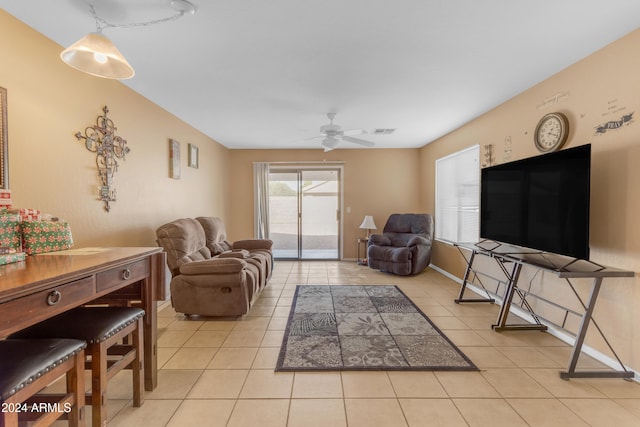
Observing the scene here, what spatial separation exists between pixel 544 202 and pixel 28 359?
331 centimetres

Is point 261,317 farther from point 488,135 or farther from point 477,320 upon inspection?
point 488,135

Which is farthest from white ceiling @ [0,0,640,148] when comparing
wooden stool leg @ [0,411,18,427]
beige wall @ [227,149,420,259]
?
beige wall @ [227,149,420,259]

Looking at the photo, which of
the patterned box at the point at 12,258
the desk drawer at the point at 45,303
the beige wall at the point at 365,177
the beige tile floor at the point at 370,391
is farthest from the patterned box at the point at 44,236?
the beige wall at the point at 365,177

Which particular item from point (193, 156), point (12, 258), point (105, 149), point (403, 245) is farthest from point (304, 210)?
point (12, 258)

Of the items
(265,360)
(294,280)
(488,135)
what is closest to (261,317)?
(265,360)

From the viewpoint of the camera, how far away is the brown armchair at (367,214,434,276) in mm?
4926

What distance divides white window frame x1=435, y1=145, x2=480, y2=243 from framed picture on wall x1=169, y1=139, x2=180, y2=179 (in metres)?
4.09

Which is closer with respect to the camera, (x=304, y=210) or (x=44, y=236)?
(x=44, y=236)

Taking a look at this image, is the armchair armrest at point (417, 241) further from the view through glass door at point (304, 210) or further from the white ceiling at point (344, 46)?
the white ceiling at point (344, 46)

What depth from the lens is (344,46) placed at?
2256 millimetres

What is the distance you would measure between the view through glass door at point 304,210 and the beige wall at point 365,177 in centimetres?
26

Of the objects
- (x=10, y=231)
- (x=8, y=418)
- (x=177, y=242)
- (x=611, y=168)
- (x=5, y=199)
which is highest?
(x=611, y=168)

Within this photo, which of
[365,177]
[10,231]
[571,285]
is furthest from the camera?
[365,177]

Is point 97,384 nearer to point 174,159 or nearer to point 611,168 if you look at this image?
point 174,159
